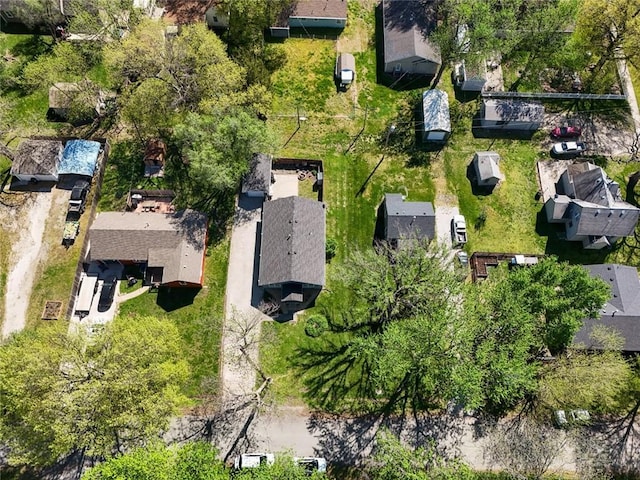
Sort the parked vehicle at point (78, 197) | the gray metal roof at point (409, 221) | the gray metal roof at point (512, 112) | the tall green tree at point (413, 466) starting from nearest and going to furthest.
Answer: the tall green tree at point (413, 466), the gray metal roof at point (409, 221), the parked vehicle at point (78, 197), the gray metal roof at point (512, 112)

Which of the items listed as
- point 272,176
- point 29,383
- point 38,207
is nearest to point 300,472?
point 29,383

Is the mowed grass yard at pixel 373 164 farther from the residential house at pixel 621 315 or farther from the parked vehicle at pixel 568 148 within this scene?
the residential house at pixel 621 315

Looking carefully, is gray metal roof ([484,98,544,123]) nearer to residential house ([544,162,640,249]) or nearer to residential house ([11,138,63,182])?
residential house ([544,162,640,249])

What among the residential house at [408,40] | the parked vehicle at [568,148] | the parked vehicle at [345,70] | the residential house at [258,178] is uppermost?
the residential house at [408,40]

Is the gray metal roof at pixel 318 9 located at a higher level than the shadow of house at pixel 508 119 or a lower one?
higher

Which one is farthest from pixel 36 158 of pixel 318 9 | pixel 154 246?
pixel 318 9

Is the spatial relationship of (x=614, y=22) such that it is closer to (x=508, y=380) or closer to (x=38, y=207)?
(x=508, y=380)

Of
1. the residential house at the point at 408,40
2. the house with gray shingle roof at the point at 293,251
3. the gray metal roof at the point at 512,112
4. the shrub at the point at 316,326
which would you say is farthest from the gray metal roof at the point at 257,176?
the gray metal roof at the point at 512,112
